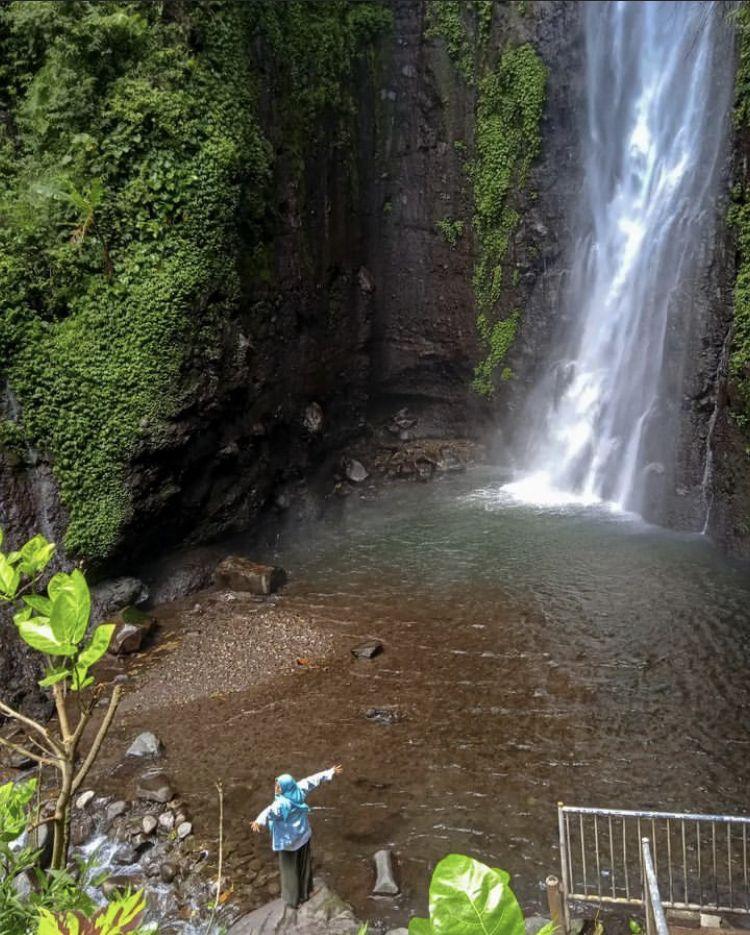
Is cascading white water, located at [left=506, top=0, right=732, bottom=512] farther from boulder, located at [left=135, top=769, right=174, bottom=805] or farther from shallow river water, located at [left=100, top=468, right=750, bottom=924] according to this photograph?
boulder, located at [left=135, top=769, right=174, bottom=805]

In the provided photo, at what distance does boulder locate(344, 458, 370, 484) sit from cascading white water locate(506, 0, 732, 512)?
343 centimetres

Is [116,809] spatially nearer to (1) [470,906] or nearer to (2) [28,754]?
(2) [28,754]

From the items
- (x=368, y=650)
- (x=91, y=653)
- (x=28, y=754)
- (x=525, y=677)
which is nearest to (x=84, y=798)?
(x=368, y=650)

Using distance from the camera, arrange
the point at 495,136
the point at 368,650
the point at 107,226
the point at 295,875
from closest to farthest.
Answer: the point at 295,875 < the point at 368,650 < the point at 107,226 < the point at 495,136

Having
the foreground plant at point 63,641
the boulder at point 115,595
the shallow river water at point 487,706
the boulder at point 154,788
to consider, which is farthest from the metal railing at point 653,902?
the boulder at point 115,595

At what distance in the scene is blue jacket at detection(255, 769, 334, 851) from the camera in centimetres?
536

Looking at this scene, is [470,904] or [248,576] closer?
[470,904]

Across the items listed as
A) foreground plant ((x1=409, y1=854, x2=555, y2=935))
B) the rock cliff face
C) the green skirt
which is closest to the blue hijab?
the green skirt

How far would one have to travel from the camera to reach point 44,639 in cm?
194

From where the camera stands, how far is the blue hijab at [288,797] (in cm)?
536

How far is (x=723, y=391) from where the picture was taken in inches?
489

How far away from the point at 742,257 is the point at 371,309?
8232 mm

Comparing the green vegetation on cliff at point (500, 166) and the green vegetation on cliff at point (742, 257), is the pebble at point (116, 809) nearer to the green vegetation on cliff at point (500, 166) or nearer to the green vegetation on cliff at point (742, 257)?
the green vegetation on cliff at point (742, 257)

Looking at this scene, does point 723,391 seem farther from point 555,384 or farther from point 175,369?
point 175,369
